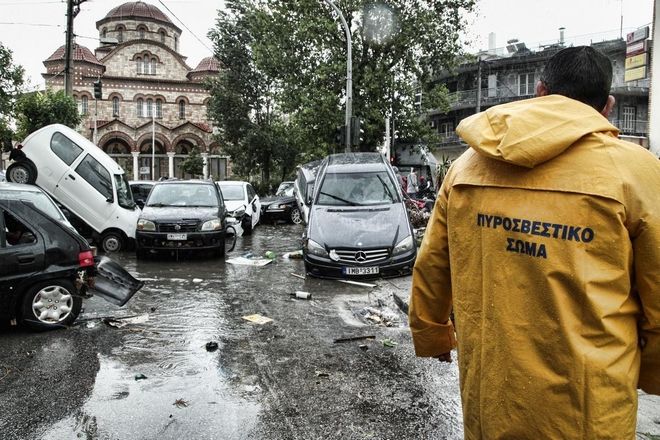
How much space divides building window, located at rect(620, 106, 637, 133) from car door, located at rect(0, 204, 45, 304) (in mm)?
50790

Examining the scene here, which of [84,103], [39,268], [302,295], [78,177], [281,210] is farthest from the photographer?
[84,103]

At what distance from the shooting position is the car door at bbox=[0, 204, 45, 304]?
597cm

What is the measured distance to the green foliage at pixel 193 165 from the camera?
162ft

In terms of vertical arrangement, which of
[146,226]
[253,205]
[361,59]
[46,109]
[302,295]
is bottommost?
[302,295]

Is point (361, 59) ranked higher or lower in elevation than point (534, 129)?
higher

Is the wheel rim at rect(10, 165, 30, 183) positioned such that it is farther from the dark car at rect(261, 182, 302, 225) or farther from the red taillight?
the dark car at rect(261, 182, 302, 225)

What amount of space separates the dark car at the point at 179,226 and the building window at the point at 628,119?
1794 inches

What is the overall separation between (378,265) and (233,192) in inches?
394

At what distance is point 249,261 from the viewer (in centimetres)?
1182

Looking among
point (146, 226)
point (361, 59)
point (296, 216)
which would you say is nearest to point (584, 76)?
point (146, 226)

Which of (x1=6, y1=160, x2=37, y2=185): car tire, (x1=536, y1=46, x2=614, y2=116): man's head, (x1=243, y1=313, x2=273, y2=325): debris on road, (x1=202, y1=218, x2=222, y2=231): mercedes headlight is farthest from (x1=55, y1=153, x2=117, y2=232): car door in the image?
(x1=536, y1=46, x2=614, y2=116): man's head

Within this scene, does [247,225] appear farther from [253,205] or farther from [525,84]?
[525,84]

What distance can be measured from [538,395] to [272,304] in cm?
633

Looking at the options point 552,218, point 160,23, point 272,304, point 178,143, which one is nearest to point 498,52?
point 178,143
